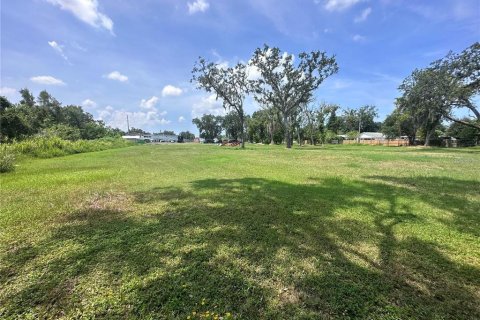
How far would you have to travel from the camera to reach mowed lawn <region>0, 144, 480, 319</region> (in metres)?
2.23

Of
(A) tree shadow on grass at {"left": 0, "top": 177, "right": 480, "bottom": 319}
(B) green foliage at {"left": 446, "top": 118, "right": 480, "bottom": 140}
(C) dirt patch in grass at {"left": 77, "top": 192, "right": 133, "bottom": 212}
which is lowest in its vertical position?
(A) tree shadow on grass at {"left": 0, "top": 177, "right": 480, "bottom": 319}

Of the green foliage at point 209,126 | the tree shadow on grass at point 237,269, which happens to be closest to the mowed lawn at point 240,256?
the tree shadow on grass at point 237,269

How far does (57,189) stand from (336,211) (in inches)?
253

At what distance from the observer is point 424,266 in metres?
2.82

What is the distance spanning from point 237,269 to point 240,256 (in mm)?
259

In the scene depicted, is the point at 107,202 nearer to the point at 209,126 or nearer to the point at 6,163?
the point at 6,163

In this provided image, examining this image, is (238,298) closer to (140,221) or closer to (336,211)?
(140,221)

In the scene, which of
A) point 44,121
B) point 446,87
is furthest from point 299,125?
point 44,121

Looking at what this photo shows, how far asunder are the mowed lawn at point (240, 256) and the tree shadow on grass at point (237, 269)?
1 centimetres

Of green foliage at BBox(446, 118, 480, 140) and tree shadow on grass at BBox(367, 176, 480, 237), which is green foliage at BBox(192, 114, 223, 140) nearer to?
green foliage at BBox(446, 118, 480, 140)

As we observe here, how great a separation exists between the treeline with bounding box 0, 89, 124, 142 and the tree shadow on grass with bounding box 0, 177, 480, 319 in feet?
70.8

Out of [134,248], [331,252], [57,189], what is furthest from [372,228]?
[57,189]

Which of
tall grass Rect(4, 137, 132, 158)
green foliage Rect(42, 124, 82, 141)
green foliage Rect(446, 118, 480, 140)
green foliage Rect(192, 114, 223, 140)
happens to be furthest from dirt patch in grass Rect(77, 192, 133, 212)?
green foliage Rect(192, 114, 223, 140)

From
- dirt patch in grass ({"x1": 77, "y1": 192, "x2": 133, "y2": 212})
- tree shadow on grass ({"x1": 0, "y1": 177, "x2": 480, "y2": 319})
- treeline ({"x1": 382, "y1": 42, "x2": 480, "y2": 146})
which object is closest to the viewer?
tree shadow on grass ({"x1": 0, "y1": 177, "x2": 480, "y2": 319})
